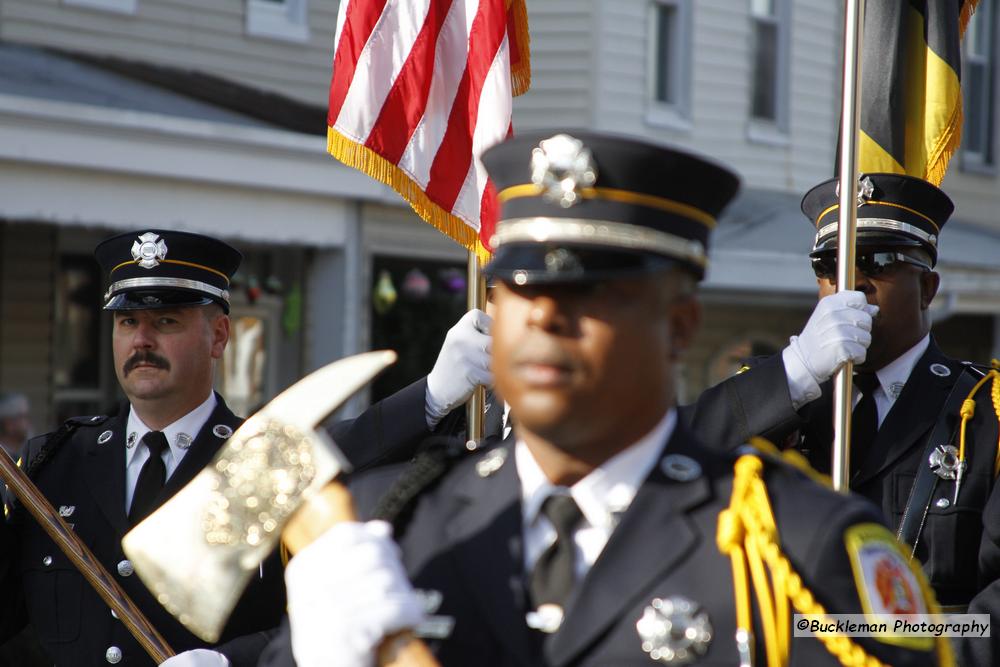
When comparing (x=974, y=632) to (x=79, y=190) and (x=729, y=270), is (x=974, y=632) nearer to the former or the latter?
(x=79, y=190)

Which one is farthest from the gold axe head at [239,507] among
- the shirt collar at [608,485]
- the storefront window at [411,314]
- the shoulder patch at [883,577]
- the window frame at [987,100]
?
the window frame at [987,100]

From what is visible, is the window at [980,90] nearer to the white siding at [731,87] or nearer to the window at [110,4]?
the white siding at [731,87]

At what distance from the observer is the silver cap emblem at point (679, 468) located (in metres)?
2.24

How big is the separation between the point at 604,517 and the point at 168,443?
81.4 inches

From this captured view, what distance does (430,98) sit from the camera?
184 inches

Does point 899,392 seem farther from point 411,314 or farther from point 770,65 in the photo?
point 770,65

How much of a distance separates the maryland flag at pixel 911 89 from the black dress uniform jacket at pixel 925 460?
75 cm

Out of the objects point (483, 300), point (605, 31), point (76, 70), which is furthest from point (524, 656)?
point (605, 31)

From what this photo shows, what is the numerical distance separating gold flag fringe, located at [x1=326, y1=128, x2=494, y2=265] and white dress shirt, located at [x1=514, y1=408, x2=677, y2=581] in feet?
7.57

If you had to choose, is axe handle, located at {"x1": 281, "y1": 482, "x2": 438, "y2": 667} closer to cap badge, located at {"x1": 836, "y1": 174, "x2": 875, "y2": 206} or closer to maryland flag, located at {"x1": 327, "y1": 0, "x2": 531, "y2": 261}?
cap badge, located at {"x1": 836, "y1": 174, "x2": 875, "y2": 206}

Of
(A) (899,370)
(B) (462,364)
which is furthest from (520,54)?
(A) (899,370)

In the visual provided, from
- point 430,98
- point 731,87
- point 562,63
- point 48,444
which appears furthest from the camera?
point 731,87

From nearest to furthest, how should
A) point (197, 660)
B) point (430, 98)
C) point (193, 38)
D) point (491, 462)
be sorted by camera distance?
point (491, 462)
point (197, 660)
point (430, 98)
point (193, 38)

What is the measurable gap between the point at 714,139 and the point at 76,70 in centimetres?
643
